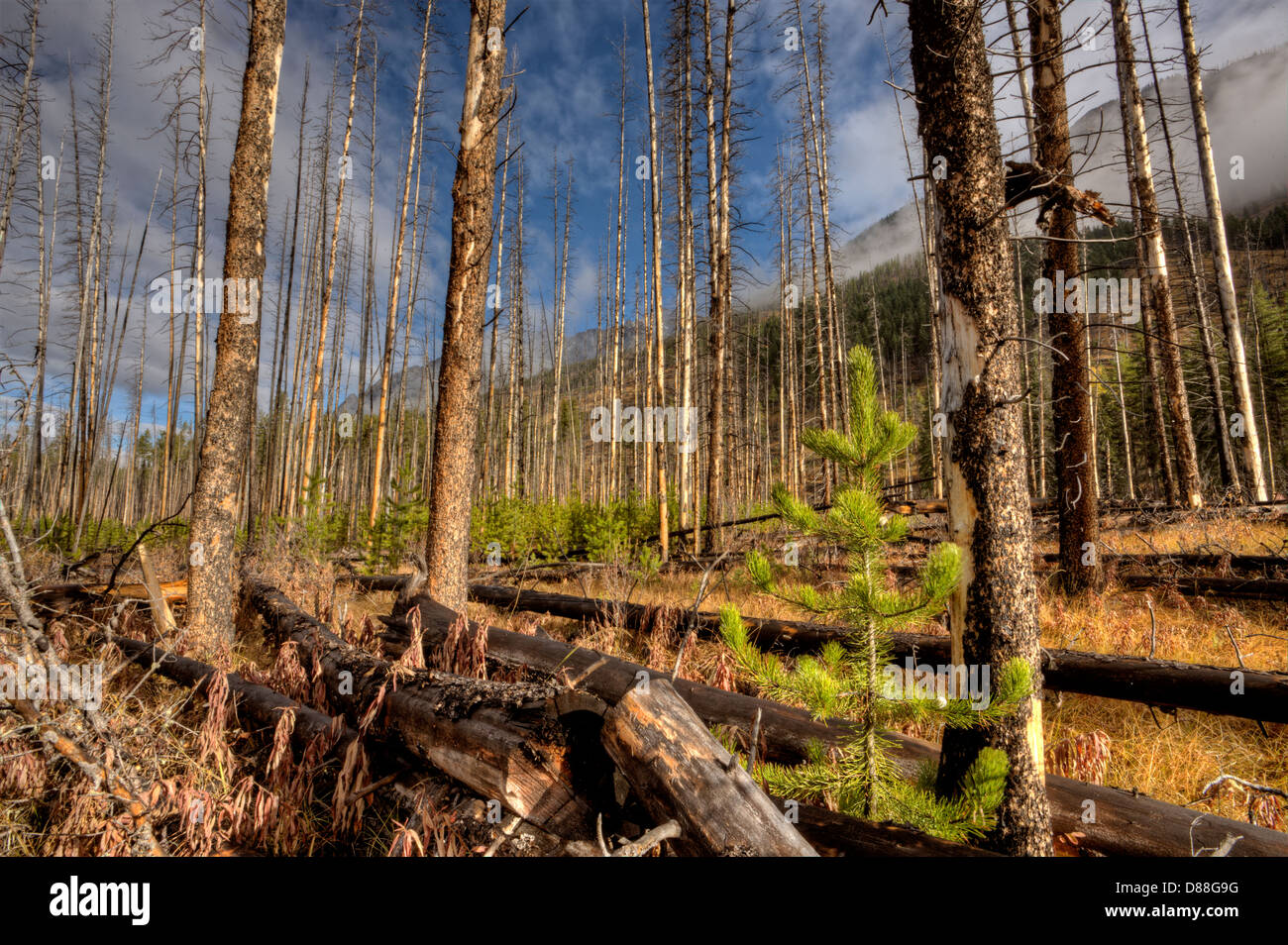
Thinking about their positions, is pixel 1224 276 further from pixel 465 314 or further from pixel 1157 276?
pixel 465 314

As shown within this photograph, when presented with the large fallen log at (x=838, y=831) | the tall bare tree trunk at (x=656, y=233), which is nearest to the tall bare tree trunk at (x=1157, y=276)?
the tall bare tree trunk at (x=656, y=233)

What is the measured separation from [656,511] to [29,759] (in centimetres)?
972

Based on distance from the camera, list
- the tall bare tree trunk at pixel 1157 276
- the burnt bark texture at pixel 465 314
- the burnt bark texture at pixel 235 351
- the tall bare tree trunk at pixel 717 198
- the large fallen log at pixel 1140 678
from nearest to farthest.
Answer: the large fallen log at pixel 1140 678
the burnt bark texture at pixel 465 314
the burnt bark texture at pixel 235 351
the tall bare tree trunk at pixel 1157 276
the tall bare tree trunk at pixel 717 198

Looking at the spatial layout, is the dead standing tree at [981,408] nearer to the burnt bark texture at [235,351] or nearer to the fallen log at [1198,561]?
the fallen log at [1198,561]

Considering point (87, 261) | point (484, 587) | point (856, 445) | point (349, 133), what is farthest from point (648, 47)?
point (87, 261)

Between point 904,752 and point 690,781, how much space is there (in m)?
1.69

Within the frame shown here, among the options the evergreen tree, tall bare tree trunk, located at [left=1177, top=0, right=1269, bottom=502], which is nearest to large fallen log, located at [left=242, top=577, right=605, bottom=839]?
the evergreen tree

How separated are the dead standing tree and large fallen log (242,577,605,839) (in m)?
1.50

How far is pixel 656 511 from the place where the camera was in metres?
Result: 12.0

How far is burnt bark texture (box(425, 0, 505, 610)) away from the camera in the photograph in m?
5.18

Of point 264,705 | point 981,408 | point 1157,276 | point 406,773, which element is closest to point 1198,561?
point 1157,276

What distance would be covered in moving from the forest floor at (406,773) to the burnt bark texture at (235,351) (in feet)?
2.73

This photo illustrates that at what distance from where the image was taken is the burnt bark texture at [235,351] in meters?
5.42
